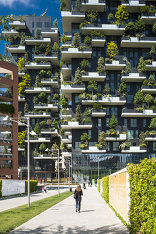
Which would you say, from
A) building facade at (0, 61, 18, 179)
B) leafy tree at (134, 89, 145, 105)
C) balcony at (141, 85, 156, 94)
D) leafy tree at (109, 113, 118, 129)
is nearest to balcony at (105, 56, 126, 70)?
balcony at (141, 85, 156, 94)

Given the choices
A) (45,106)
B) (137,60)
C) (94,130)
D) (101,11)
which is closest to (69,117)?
(94,130)

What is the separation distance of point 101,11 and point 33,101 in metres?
30.6

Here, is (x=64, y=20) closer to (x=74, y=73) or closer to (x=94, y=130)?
(x=74, y=73)

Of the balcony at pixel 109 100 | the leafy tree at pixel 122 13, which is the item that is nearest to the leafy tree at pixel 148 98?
the balcony at pixel 109 100

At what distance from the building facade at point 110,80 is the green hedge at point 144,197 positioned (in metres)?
64.3

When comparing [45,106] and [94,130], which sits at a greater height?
[45,106]

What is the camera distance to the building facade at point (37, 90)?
93125mm

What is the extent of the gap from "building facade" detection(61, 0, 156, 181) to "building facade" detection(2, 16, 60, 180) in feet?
43.1

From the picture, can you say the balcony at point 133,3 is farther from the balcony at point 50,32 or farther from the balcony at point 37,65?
the balcony at point 37,65

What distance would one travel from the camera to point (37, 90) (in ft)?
309

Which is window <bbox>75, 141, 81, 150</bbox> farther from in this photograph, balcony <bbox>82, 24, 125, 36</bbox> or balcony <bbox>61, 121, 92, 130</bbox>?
balcony <bbox>82, 24, 125, 36</bbox>

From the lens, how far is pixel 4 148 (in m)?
62.1

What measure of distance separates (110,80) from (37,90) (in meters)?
23.7

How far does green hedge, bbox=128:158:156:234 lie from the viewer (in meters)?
9.89
